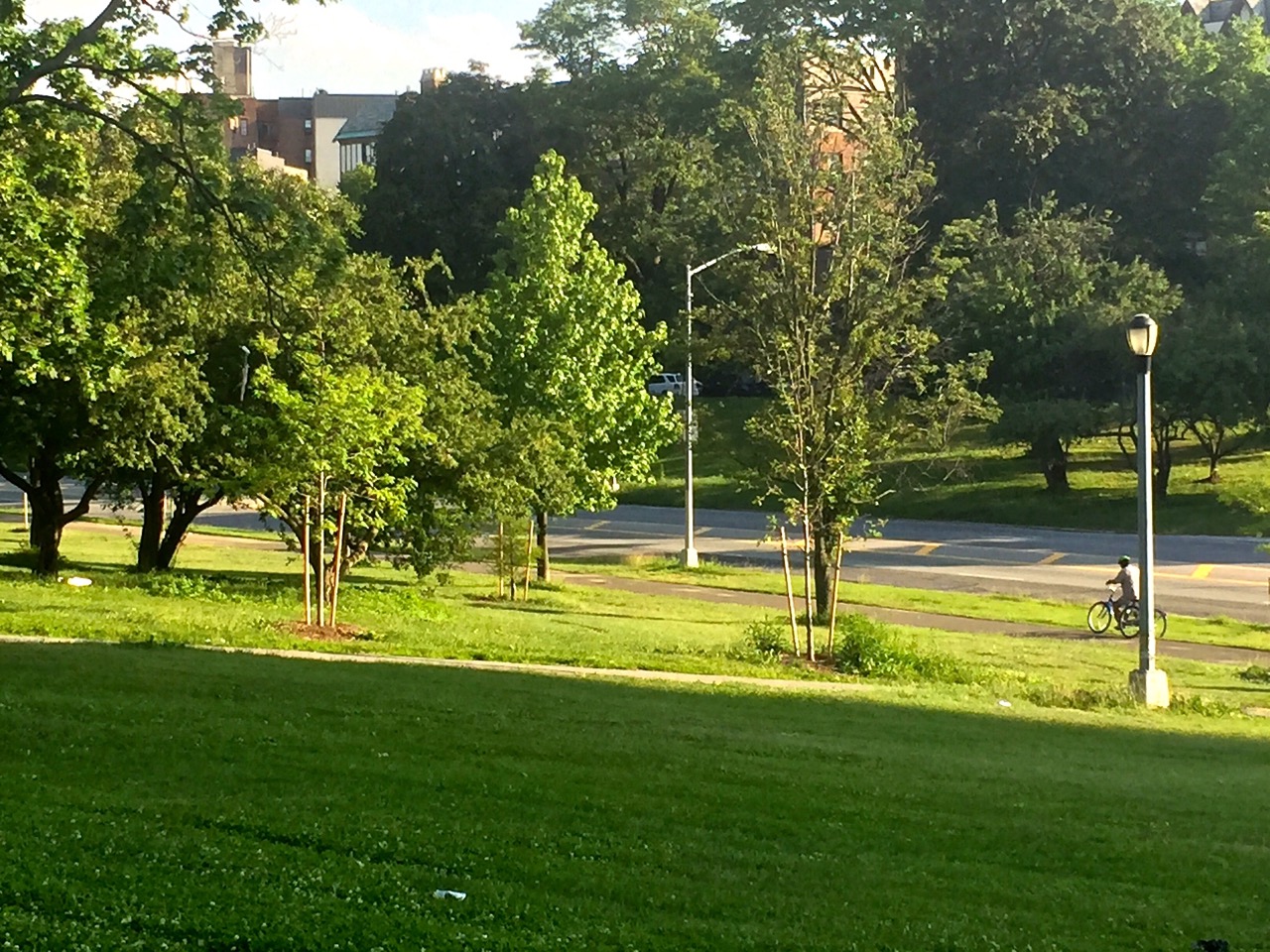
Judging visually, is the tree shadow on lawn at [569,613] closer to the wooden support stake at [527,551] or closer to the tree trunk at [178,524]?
the wooden support stake at [527,551]

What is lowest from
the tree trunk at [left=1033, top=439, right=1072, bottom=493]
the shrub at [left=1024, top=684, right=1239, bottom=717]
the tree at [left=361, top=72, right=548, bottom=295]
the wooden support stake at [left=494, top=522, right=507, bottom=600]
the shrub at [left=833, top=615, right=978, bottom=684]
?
the shrub at [left=1024, top=684, right=1239, bottom=717]

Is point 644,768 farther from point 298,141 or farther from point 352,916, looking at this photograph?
point 298,141

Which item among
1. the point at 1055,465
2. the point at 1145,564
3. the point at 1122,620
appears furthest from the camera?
the point at 1055,465

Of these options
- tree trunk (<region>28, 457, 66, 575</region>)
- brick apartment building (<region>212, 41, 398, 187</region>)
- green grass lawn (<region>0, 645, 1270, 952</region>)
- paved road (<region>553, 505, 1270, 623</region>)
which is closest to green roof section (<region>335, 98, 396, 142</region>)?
brick apartment building (<region>212, 41, 398, 187</region>)

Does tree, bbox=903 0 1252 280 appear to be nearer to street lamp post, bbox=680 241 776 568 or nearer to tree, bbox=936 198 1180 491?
tree, bbox=936 198 1180 491

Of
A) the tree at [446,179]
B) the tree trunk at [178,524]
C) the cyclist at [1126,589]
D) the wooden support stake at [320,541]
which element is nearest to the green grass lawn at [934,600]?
the cyclist at [1126,589]

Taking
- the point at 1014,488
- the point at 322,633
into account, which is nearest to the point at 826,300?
the point at 322,633

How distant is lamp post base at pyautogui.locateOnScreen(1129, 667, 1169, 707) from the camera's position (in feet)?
61.5

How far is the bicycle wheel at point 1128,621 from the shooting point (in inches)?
1079

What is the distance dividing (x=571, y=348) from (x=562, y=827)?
25457 millimetres

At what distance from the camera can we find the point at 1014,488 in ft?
175

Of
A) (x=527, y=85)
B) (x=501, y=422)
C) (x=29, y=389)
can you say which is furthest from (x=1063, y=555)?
(x=527, y=85)

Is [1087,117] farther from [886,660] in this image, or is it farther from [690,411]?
[886,660]

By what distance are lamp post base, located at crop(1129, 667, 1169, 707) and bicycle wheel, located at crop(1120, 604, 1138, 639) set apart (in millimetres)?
8647
